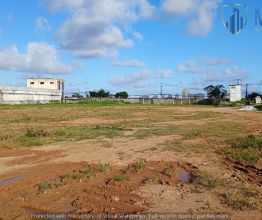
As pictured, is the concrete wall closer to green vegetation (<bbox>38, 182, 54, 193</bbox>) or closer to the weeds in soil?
the weeds in soil

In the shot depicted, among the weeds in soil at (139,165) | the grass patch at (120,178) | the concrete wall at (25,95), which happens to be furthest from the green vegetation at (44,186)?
→ the concrete wall at (25,95)

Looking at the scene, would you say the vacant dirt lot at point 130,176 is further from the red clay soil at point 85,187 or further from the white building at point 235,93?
the white building at point 235,93

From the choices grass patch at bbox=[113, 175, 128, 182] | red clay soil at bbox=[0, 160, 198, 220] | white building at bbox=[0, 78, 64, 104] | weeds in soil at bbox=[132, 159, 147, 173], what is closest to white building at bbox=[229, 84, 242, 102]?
white building at bbox=[0, 78, 64, 104]

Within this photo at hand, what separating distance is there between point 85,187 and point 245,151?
5.80 m

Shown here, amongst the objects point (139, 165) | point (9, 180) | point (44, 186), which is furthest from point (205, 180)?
point (9, 180)

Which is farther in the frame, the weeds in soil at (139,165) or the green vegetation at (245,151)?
the green vegetation at (245,151)

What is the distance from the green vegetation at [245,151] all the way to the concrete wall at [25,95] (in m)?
41.8

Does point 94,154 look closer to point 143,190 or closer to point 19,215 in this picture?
point 143,190

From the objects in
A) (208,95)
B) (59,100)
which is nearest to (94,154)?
→ (59,100)

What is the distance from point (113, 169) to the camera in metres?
8.97

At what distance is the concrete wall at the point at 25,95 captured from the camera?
51531mm

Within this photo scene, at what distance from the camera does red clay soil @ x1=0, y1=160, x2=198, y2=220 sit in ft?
20.0

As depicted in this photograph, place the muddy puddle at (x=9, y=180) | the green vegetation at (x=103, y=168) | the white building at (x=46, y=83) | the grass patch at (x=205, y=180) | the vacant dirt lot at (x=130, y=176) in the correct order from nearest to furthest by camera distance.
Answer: the vacant dirt lot at (x=130, y=176)
the grass patch at (x=205, y=180)
the muddy puddle at (x=9, y=180)
the green vegetation at (x=103, y=168)
the white building at (x=46, y=83)

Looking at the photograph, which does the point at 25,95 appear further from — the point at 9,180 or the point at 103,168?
the point at 9,180
